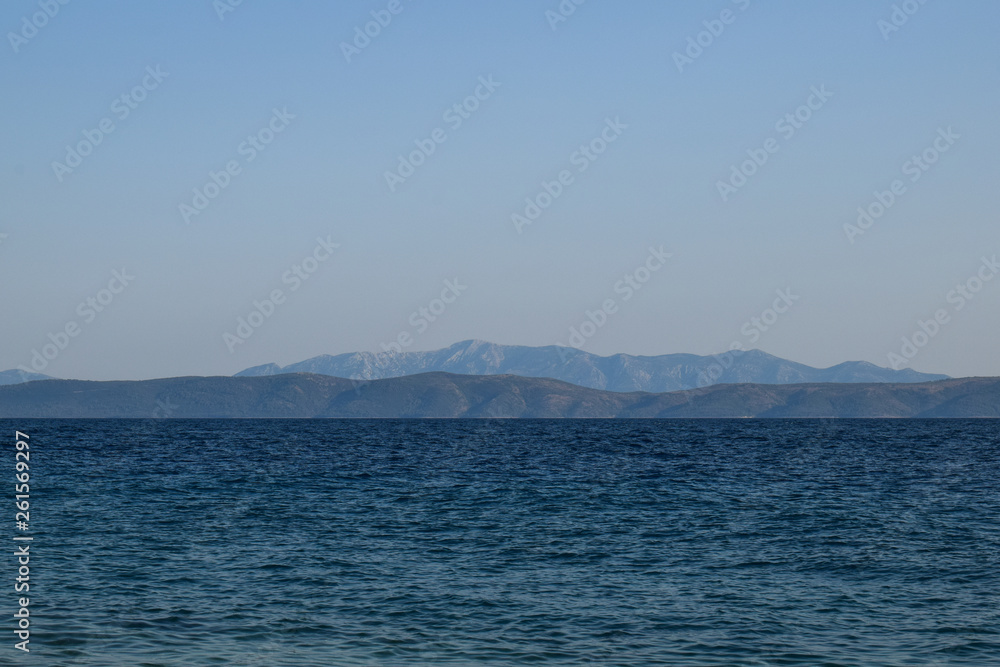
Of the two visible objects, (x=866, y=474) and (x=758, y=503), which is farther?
(x=866, y=474)

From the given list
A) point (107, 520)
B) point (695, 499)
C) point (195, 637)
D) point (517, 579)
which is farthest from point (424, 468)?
point (195, 637)

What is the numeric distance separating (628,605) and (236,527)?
2054cm

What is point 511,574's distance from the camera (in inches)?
1180

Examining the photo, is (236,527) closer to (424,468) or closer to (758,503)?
(758,503)

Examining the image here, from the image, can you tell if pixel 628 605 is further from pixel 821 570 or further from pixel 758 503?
pixel 758 503

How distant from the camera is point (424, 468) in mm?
77812

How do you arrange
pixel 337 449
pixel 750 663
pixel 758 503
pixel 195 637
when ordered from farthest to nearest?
pixel 337 449 < pixel 758 503 < pixel 195 637 < pixel 750 663

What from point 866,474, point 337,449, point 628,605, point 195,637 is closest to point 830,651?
point 628,605

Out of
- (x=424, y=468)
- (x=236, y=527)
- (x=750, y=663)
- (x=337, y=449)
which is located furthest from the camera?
Answer: (x=337, y=449)

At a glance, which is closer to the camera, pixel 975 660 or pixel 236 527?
pixel 975 660

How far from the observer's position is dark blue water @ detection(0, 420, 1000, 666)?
21828 mm

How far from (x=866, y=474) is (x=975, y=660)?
53.6 m

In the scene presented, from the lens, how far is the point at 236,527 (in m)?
39.8

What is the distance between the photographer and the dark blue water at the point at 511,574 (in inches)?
859
